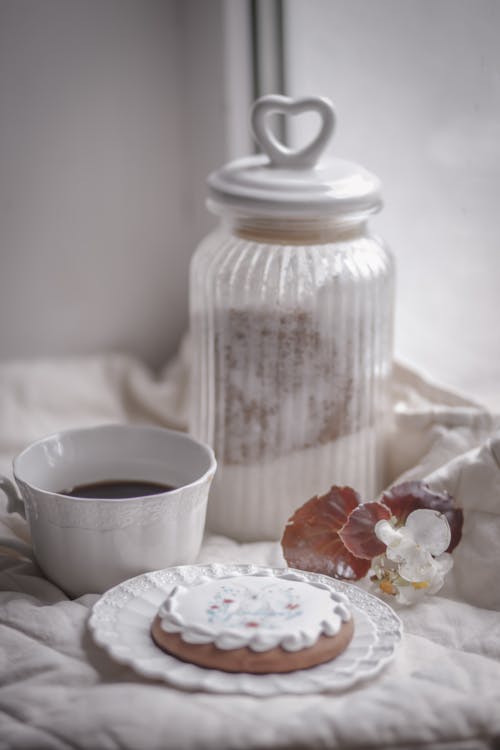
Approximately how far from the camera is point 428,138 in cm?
90

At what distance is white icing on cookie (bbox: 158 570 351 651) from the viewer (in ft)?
1.85

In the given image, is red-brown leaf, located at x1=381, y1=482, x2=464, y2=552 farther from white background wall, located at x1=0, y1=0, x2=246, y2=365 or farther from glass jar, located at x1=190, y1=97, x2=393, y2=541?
white background wall, located at x1=0, y1=0, x2=246, y2=365

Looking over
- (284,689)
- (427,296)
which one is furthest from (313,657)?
(427,296)

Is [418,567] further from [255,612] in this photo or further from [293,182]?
[293,182]

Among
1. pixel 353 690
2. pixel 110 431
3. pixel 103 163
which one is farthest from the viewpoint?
pixel 103 163

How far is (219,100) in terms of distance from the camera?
3.37ft

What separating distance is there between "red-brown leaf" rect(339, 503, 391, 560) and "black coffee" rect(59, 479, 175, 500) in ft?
0.46

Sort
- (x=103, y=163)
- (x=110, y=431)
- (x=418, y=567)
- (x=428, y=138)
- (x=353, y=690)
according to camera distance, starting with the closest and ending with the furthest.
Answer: (x=353, y=690)
(x=418, y=567)
(x=110, y=431)
(x=428, y=138)
(x=103, y=163)

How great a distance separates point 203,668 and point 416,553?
0.58ft

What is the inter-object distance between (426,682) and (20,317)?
2.03 feet

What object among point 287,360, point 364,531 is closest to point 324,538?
point 364,531

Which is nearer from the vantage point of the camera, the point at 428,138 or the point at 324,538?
the point at 324,538

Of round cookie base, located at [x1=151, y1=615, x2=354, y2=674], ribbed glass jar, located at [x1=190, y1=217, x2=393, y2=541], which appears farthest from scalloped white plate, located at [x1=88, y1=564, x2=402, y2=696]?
ribbed glass jar, located at [x1=190, y1=217, x2=393, y2=541]

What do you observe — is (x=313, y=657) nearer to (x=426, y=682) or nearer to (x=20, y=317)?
(x=426, y=682)
